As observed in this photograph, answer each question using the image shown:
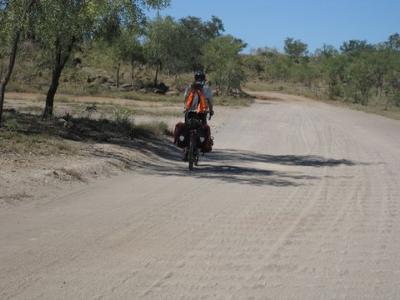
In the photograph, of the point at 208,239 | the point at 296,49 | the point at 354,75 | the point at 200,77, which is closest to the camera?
the point at 208,239

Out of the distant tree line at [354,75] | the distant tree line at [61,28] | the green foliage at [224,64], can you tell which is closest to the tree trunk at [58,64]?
the distant tree line at [61,28]

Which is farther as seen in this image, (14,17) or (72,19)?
(72,19)

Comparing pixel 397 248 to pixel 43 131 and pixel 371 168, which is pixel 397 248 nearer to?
pixel 371 168

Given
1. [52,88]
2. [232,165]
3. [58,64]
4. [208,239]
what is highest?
[58,64]

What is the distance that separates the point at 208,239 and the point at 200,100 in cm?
637

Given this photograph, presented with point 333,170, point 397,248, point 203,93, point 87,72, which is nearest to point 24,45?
point 203,93

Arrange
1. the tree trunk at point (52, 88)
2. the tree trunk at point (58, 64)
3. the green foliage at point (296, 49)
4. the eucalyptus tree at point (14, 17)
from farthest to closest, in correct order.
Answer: the green foliage at point (296, 49), the tree trunk at point (52, 88), the tree trunk at point (58, 64), the eucalyptus tree at point (14, 17)

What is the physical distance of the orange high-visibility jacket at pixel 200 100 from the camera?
12938 millimetres

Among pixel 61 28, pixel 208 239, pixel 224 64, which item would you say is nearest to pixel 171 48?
pixel 224 64

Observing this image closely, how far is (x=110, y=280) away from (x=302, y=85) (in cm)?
9238

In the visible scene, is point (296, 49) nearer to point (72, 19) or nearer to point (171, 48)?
point (171, 48)

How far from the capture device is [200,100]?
42.5 feet

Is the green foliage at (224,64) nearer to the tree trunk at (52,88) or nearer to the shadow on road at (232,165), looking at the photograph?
the tree trunk at (52,88)

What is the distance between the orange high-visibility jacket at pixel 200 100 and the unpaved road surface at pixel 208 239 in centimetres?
131
